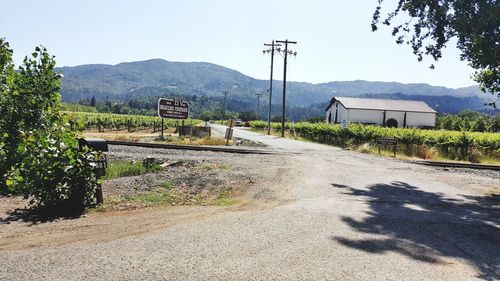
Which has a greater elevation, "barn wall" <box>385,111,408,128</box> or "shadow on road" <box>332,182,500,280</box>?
"barn wall" <box>385,111,408,128</box>

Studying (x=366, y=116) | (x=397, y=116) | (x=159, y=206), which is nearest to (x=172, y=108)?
(x=159, y=206)

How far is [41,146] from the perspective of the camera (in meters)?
7.91

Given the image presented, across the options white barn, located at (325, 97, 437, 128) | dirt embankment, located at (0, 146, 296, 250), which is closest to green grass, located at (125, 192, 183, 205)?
dirt embankment, located at (0, 146, 296, 250)

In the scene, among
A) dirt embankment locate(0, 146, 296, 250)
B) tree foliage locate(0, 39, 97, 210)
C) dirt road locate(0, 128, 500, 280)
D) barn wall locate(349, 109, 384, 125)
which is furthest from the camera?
barn wall locate(349, 109, 384, 125)

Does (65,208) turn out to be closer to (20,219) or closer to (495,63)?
(20,219)

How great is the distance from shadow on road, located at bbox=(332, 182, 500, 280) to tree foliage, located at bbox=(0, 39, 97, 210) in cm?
513

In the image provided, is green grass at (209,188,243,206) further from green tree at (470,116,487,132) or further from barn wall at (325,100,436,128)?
green tree at (470,116,487,132)

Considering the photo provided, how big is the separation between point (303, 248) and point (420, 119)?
6923 centimetres

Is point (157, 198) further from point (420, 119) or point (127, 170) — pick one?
point (420, 119)

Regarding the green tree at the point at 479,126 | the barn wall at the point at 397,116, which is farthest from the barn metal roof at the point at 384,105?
the green tree at the point at 479,126

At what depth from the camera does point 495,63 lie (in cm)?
1209

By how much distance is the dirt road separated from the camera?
4969 mm

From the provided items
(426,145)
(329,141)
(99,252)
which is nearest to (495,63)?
(99,252)

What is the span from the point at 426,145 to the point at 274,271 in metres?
24.9
